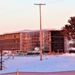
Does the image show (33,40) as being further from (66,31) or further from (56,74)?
(56,74)

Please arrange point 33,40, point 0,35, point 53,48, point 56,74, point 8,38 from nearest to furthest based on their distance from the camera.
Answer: point 56,74
point 53,48
point 33,40
point 8,38
point 0,35

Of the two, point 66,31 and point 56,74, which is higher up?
point 66,31

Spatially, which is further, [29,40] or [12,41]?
[12,41]

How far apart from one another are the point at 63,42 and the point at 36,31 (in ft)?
51.4

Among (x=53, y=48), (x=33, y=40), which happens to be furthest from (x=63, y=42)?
(x=33, y=40)

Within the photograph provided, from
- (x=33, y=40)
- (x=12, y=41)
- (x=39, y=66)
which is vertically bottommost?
(x=39, y=66)

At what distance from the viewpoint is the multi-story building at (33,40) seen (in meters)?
125

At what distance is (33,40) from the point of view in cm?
13375

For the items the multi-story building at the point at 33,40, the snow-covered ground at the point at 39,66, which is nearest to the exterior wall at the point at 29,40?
the multi-story building at the point at 33,40

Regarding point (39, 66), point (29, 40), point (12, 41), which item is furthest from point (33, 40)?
point (39, 66)

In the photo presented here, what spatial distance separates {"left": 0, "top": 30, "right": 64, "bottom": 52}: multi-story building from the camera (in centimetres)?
12525

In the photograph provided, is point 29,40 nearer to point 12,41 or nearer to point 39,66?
point 12,41

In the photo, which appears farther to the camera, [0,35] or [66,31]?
[0,35]

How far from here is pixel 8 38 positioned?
488 ft
